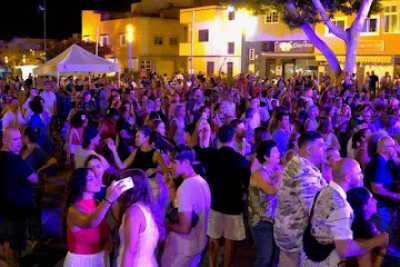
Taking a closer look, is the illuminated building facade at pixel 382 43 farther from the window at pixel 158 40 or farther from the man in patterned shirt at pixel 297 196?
the man in patterned shirt at pixel 297 196

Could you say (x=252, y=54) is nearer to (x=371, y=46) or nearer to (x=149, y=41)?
(x=371, y=46)

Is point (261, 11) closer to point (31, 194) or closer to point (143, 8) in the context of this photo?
point (31, 194)

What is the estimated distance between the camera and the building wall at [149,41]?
176 ft

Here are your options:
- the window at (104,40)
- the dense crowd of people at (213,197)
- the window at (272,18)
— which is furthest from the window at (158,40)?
the dense crowd of people at (213,197)

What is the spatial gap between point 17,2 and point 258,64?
1912 inches

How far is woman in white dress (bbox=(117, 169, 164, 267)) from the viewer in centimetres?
373

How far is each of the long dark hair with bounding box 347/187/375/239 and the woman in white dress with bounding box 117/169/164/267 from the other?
1.36 m

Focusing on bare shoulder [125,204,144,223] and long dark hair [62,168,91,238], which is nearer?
bare shoulder [125,204,144,223]

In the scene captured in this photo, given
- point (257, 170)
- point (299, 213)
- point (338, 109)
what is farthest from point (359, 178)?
point (338, 109)

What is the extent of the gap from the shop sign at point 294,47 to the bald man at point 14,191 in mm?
33912

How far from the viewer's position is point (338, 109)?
10.4 metres

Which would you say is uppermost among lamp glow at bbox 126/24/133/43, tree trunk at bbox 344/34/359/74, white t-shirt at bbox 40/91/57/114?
lamp glow at bbox 126/24/133/43

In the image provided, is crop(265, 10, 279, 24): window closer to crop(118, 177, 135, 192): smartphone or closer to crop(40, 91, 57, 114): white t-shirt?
crop(40, 91, 57, 114): white t-shirt

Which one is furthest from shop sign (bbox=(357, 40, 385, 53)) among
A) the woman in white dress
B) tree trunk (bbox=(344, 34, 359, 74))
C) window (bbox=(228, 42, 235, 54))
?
the woman in white dress
